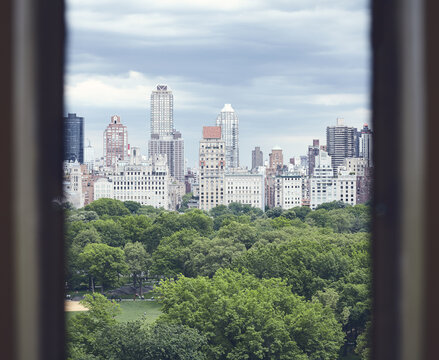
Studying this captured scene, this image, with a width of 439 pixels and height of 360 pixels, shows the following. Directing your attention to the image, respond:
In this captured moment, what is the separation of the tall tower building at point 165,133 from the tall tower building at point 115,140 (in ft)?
29.2

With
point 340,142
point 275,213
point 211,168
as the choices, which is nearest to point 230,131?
point 211,168

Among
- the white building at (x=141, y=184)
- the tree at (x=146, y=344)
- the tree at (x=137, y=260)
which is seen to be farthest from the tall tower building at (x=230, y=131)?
the tree at (x=146, y=344)

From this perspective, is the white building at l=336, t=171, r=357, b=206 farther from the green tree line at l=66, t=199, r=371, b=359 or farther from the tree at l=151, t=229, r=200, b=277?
the tree at l=151, t=229, r=200, b=277

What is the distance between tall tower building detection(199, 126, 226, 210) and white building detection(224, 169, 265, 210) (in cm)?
83

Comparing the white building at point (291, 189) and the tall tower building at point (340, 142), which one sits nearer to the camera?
the white building at point (291, 189)

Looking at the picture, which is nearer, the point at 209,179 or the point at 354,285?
the point at 354,285

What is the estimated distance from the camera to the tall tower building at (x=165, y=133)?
316ft

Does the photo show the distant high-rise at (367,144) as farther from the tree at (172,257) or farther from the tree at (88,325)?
the tree at (172,257)
